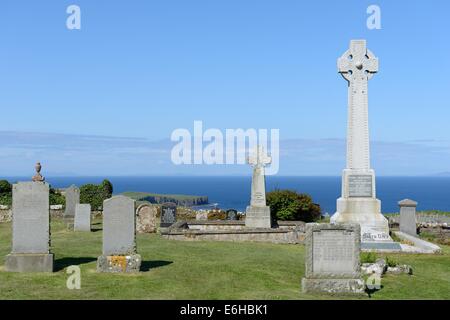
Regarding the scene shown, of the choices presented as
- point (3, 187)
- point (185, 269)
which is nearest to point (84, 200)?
point (3, 187)

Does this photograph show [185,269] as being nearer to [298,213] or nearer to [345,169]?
[345,169]

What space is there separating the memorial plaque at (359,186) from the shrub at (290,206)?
10.9 meters

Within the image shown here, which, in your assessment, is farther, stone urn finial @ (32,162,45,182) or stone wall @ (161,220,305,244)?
stone wall @ (161,220,305,244)

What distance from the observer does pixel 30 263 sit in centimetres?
1363

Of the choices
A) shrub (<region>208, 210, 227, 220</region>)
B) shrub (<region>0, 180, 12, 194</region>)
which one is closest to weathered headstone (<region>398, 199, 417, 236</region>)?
shrub (<region>208, 210, 227, 220</region>)

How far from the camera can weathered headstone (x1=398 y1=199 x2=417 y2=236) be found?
25438 mm

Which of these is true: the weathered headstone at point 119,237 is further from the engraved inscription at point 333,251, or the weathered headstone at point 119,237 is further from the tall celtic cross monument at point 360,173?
the tall celtic cross monument at point 360,173

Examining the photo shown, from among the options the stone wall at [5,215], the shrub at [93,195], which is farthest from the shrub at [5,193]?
A: the stone wall at [5,215]

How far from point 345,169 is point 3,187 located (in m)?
25.8

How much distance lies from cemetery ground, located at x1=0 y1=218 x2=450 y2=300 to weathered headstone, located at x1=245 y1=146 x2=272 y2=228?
21.2 feet

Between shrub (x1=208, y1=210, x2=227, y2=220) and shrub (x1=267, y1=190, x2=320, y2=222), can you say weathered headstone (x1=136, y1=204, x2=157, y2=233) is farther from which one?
shrub (x1=267, y1=190, x2=320, y2=222)

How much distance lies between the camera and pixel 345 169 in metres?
20.4

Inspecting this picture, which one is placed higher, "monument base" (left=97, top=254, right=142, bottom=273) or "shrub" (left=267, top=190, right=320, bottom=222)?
"shrub" (left=267, top=190, right=320, bottom=222)

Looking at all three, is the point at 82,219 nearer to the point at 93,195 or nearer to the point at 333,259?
the point at 93,195
